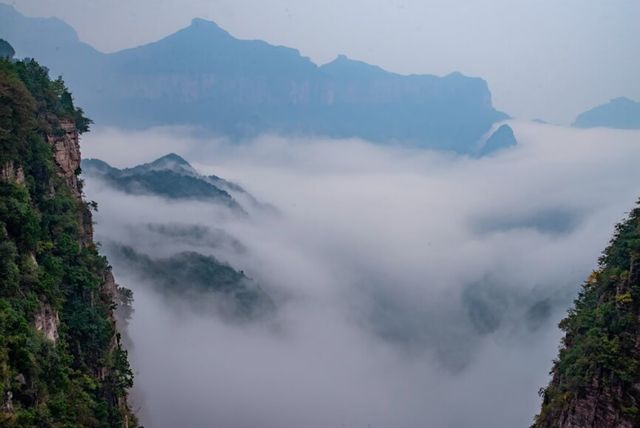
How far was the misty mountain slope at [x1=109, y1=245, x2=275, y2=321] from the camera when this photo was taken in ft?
208

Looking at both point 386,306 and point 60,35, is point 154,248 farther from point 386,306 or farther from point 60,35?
point 60,35

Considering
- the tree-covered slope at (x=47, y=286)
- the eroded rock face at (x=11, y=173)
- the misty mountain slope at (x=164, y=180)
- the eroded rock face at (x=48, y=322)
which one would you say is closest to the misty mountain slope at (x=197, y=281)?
the misty mountain slope at (x=164, y=180)

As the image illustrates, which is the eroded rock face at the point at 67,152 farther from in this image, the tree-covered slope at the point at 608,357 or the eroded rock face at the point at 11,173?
the tree-covered slope at the point at 608,357

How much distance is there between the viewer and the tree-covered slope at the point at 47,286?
15.6 meters

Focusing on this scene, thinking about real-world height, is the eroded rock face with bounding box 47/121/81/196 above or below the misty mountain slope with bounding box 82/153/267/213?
below

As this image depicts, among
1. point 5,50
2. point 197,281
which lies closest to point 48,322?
point 5,50

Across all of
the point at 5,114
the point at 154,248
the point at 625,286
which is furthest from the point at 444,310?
the point at 5,114

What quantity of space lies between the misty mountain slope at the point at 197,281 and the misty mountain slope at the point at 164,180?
23667mm

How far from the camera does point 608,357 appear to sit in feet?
61.8

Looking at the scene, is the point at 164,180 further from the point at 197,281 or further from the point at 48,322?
the point at 48,322

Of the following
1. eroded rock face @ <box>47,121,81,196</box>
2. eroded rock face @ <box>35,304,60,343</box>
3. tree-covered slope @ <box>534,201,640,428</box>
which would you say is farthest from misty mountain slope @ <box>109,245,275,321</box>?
tree-covered slope @ <box>534,201,640,428</box>

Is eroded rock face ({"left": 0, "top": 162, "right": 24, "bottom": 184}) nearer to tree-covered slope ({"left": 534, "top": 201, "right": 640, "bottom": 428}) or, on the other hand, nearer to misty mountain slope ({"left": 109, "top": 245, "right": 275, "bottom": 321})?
tree-covered slope ({"left": 534, "top": 201, "right": 640, "bottom": 428})

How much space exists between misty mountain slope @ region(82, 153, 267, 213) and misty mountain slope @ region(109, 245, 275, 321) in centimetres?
2367

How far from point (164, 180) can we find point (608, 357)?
8409cm
